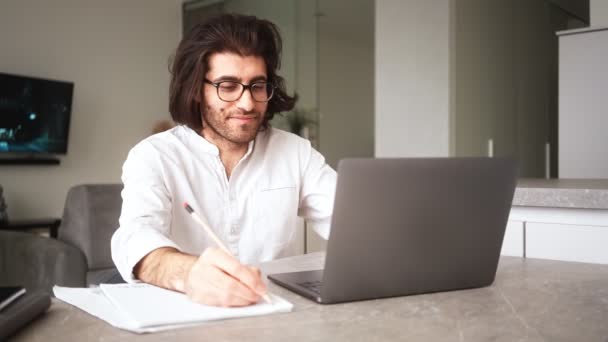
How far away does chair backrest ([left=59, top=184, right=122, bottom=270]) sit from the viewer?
267cm

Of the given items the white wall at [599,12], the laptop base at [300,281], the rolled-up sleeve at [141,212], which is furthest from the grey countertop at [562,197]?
the white wall at [599,12]

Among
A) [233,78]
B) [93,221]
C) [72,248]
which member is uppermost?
[233,78]

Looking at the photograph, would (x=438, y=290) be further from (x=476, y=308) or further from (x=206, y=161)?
(x=206, y=161)

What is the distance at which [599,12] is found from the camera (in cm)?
354

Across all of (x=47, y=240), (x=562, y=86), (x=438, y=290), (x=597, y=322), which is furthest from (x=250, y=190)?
(x=562, y=86)

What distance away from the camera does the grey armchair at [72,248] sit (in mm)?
2551

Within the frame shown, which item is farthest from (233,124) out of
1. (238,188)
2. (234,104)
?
(238,188)

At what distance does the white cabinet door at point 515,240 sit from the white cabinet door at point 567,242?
2 cm

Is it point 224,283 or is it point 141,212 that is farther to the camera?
point 141,212

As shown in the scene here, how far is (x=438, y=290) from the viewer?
92 centimetres

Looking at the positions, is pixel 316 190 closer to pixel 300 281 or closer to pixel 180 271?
pixel 300 281

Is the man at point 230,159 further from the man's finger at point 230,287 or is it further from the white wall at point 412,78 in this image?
the white wall at point 412,78

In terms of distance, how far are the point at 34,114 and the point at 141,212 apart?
14.2 ft

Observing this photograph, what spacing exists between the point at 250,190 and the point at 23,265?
61.9 inches
